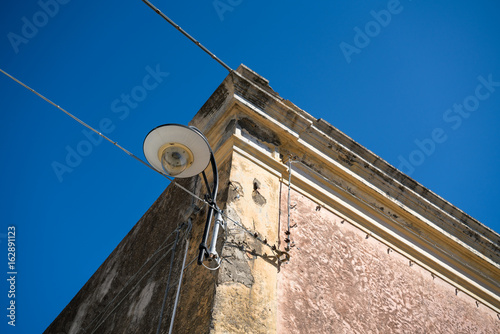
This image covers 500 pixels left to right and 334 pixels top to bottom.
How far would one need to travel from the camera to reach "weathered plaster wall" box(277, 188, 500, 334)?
13.7 ft

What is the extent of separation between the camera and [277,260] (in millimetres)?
4207

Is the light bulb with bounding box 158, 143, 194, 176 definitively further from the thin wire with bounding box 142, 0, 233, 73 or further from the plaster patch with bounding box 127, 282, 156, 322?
the plaster patch with bounding box 127, 282, 156, 322

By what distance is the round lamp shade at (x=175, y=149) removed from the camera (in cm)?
369

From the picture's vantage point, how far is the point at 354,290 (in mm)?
4617

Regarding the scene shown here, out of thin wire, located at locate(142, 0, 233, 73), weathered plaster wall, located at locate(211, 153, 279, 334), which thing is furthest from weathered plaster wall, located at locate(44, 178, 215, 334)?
thin wire, located at locate(142, 0, 233, 73)

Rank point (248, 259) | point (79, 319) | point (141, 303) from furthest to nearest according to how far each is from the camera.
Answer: point (79, 319) → point (141, 303) → point (248, 259)

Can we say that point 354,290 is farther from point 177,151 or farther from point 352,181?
point 177,151

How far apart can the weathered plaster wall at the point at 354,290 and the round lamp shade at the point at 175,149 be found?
118 centimetres

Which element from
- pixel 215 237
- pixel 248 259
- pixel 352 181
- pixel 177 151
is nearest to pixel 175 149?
pixel 177 151

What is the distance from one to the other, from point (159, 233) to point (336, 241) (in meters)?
1.90

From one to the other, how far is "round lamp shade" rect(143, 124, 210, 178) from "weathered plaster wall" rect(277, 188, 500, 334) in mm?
1183

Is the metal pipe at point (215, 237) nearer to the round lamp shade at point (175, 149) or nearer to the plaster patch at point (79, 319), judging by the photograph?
the round lamp shade at point (175, 149)

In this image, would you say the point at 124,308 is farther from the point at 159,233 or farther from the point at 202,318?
the point at 202,318

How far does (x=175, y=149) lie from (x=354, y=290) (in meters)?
2.07
